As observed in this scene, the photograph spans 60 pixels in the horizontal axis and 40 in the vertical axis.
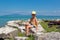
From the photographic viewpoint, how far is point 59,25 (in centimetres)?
1753

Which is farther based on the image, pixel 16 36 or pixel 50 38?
pixel 16 36

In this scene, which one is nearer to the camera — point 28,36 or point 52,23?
point 28,36

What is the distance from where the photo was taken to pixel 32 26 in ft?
48.8

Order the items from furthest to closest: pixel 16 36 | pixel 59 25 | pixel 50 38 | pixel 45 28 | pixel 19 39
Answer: pixel 59 25 → pixel 45 28 → pixel 16 36 → pixel 19 39 → pixel 50 38

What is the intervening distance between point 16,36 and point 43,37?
266 centimetres

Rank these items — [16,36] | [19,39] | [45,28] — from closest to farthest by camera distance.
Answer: [19,39] → [16,36] → [45,28]

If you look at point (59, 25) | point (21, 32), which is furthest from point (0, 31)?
point (59, 25)

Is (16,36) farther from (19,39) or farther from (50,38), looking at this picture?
(50,38)

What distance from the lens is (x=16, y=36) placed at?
1446cm

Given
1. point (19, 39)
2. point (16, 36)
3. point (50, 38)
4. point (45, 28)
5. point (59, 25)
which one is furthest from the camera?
point (59, 25)

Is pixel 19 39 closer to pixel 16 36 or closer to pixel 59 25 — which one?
pixel 16 36

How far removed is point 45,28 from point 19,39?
2909mm

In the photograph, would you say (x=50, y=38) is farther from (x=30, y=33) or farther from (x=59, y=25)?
(x=59, y=25)

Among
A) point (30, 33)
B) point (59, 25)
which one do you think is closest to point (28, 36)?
point (30, 33)
